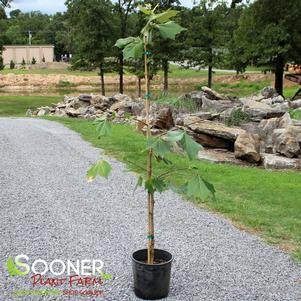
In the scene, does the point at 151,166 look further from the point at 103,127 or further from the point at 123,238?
the point at 123,238

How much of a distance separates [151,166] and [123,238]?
2.10 metres

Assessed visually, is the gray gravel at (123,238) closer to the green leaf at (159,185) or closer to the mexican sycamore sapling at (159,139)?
the green leaf at (159,185)

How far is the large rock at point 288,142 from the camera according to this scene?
11.6 m

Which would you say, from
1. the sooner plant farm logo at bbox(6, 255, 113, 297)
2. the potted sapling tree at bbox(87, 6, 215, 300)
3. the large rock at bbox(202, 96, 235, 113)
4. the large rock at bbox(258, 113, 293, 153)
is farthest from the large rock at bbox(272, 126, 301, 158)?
the potted sapling tree at bbox(87, 6, 215, 300)

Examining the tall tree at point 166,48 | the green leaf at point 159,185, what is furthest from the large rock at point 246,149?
the tall tree at point 166,48

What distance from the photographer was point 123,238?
6.20 meters

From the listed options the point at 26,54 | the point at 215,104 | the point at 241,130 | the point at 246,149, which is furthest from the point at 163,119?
Answer: the point at 26,54

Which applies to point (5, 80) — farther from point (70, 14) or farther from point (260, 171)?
point (260, 171)

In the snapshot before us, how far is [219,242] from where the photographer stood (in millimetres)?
6156

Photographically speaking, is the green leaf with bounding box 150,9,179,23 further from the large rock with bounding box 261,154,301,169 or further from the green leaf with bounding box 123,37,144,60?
the large rock with bounding box 261,154,301,169

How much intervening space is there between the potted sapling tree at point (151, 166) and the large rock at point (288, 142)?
7596mm

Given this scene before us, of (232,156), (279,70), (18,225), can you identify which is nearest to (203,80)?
(279,70)

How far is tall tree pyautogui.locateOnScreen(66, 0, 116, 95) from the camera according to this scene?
31.7 metres

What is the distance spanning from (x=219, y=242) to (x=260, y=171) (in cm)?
476
